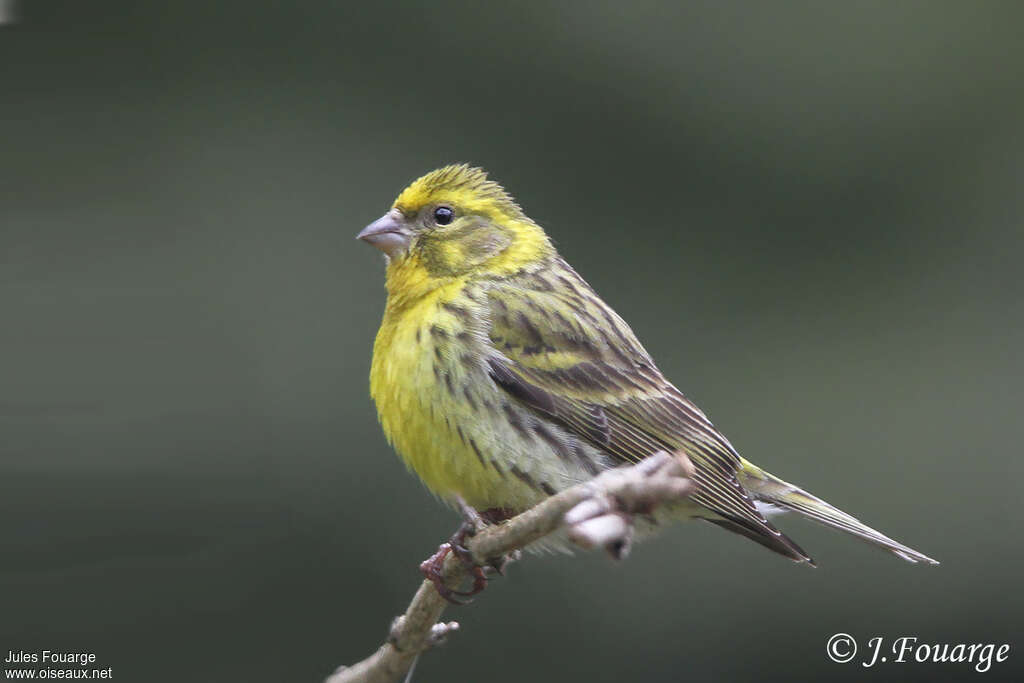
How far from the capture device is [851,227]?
708 centimetres

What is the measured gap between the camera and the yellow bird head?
4.66 m

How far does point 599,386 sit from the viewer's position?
14.8 feet

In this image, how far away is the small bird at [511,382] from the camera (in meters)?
4.13

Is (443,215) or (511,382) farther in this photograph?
(443,215)

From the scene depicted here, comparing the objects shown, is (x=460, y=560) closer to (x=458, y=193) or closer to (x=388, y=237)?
(x=388, y=237)

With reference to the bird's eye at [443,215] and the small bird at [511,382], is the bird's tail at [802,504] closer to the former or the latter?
the small bird at [511,382]

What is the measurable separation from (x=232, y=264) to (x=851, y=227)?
3.02 m

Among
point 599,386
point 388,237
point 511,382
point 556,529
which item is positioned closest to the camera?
point 556,529

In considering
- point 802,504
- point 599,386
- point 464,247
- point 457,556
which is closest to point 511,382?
point 599,386

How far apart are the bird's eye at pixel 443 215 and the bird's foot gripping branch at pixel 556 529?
1527 millimetres

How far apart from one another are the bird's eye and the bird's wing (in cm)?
29

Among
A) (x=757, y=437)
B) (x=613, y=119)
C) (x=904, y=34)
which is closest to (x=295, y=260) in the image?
(x=613, y=119)

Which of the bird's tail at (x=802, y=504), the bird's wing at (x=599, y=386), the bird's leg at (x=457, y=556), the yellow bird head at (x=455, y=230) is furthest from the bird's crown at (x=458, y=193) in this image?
the bird's leg at (x=457, y=556)

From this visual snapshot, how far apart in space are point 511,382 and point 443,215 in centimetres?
74
